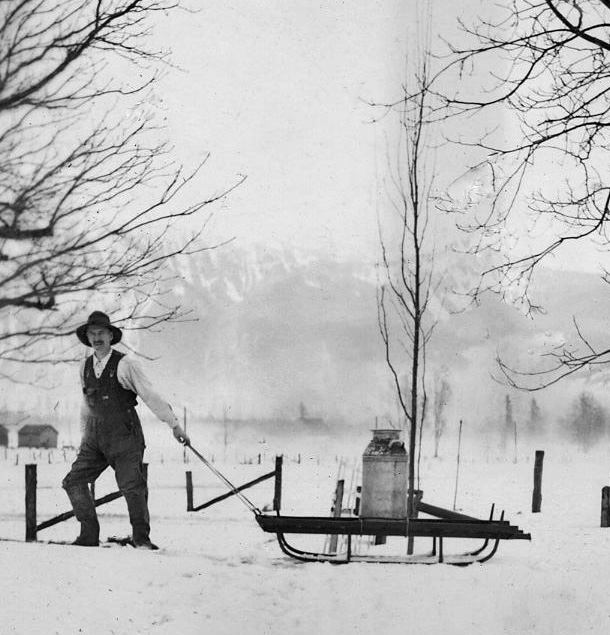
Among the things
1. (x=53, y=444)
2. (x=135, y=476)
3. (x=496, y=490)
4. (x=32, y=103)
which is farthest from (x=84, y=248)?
(x=53, y=444)

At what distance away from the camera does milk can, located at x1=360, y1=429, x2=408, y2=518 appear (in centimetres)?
679

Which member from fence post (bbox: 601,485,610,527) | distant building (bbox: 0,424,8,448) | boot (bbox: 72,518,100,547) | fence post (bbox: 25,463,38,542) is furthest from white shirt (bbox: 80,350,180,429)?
distant building (bbox: 0,424,8,448)

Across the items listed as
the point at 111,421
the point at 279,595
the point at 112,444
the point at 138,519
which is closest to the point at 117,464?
the point at 112,444

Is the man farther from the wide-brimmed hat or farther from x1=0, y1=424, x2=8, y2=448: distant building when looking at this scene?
x1=0, y1=424, x2=8, y2=448: distant building

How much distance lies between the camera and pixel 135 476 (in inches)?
254

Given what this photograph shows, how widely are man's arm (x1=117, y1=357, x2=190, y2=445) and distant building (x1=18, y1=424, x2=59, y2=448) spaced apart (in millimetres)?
80014

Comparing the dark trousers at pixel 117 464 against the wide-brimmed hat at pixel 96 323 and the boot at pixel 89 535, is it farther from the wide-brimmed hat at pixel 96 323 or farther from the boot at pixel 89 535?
the wide-brimmed hat at pixel 96 323

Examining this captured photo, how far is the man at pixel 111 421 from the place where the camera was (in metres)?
6.39

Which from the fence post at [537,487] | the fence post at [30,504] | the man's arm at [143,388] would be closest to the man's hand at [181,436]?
the man's arm at [143,388]

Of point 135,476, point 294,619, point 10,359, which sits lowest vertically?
point 294,619

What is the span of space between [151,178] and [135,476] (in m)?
2.48

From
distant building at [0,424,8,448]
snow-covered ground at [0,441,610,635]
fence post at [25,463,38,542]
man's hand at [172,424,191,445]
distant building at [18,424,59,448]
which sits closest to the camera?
snow-covered ground at [0,441,610,635]

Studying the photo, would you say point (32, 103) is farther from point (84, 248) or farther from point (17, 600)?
point (17, 600)

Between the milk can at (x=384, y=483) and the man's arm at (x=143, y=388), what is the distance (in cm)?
173
